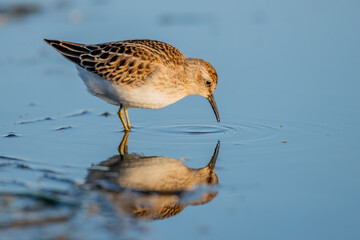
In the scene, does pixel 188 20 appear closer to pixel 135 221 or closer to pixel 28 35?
pixel 28 35

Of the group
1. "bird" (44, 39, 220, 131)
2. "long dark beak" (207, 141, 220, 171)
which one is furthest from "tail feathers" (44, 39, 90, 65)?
"long dark beak" (207, 141, 220, 171)

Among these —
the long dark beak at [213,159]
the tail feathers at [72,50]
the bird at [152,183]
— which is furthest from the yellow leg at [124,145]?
the tail feathers at [72,50]

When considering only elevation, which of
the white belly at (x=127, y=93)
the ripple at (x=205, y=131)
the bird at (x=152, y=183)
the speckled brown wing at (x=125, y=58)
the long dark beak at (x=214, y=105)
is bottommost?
the bird at (x=152, y=183)

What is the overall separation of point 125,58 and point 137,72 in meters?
0.36

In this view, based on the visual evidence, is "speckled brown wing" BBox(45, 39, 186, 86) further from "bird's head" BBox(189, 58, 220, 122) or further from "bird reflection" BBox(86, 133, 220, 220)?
"bird reflection" BBox(86, 133, 220, 220)

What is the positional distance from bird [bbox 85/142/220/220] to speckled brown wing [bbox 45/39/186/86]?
61.5 inches

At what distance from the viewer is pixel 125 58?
9.23 meters

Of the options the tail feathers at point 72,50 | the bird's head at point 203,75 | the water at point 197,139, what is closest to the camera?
the water at point 197,139

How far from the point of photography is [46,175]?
7.00 meters

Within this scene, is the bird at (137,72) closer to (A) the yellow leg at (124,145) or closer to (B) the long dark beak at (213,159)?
(A) the yellow leg at (124,145)

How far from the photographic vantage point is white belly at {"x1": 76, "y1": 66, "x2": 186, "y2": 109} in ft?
29.4

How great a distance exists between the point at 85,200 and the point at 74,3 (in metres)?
11.4

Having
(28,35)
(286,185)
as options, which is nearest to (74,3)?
(28,35)

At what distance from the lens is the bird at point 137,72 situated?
9023 mm
